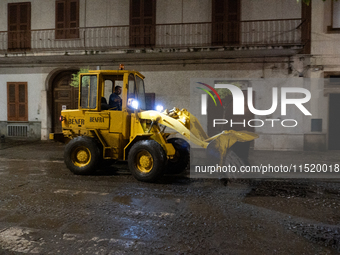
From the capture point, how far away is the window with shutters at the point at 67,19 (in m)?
14.5

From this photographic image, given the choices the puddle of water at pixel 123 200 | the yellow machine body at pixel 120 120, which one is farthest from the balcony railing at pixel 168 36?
the puddle of water at pixel 123 200

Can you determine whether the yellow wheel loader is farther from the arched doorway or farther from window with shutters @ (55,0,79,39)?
window with shutters @ (55,0,79,39)

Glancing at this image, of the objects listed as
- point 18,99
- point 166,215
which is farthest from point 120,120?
point 18,99

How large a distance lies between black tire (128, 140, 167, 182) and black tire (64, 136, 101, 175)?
1.09 metres

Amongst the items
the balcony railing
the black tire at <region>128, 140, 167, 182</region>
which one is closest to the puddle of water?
the black tire at <region>128, 140, 167, 182</region>

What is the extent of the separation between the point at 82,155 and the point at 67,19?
10.3 meters

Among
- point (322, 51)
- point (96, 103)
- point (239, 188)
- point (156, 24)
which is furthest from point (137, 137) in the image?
point (322, 51)

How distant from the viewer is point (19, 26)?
15.2 metres

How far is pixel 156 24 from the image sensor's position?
1345 cm

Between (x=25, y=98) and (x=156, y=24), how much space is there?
26.9 ft

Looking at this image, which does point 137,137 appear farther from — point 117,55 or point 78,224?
point 117,55

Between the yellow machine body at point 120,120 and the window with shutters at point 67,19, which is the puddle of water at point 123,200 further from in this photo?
the window with shutters at point 67,19

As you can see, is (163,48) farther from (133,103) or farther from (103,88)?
(133,103)

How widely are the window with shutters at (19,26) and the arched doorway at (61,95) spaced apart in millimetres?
2276
